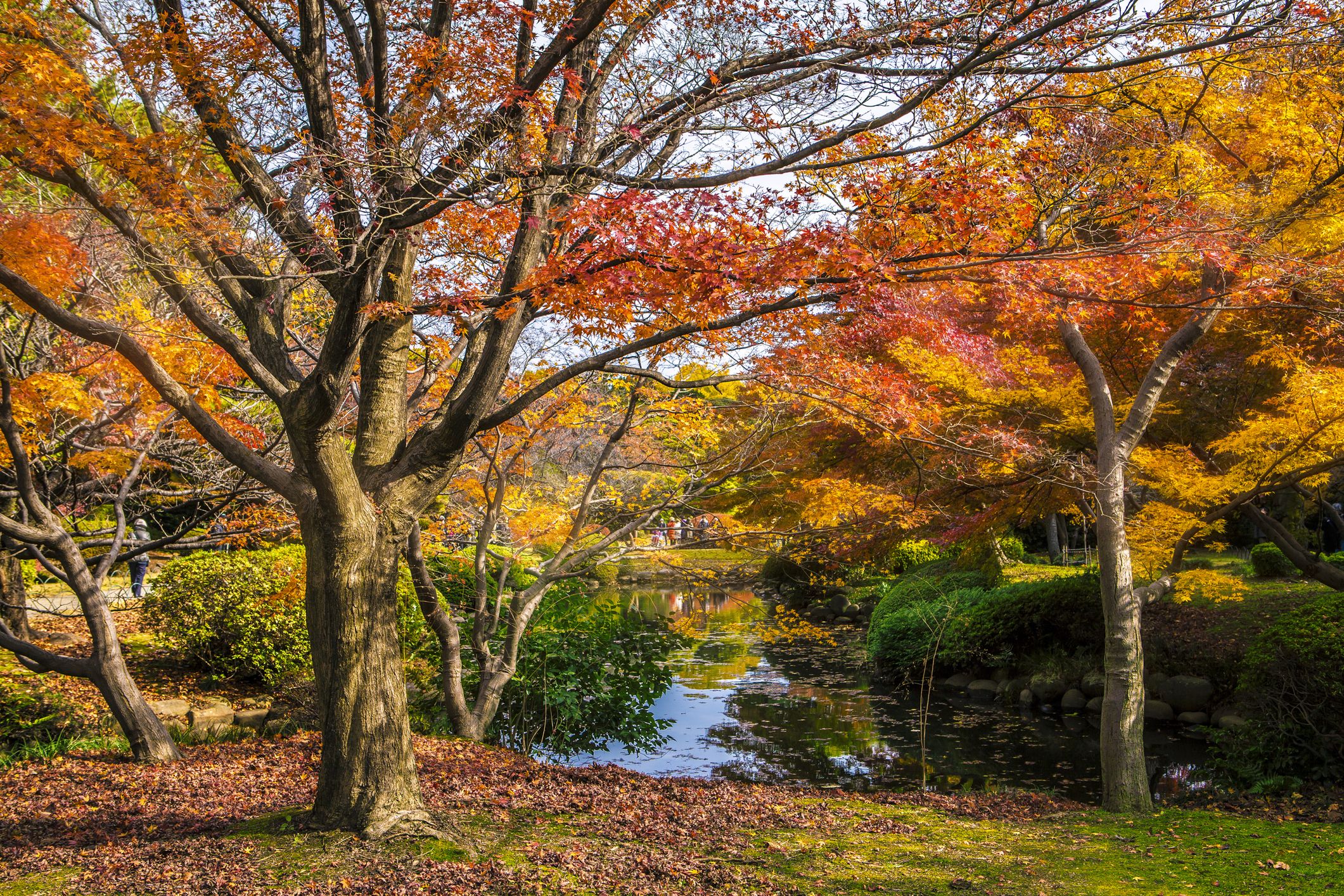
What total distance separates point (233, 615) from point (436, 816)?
5.07 meters

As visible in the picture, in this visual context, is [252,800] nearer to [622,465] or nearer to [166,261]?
[166,261]

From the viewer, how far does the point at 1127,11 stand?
4395mm

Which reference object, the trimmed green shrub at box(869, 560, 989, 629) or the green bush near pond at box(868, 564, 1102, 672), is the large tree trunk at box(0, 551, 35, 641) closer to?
the green bush near pond at box(868, 564, 1102, 672)

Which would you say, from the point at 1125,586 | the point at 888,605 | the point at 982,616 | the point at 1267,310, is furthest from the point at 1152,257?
the point at 888,605

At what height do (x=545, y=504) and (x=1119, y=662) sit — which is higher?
(x=545, y=504)

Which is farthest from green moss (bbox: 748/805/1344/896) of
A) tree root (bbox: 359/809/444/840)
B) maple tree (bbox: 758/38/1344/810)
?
tree root (bbox: 359/809/444/840)

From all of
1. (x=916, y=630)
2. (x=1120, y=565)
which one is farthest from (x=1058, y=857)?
(x=916, y=630)

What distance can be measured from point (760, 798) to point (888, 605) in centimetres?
935

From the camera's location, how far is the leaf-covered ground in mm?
4008

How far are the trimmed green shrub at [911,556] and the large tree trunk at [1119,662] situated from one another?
1161cm

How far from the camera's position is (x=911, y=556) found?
19.1m

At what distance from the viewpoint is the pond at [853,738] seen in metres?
8.62

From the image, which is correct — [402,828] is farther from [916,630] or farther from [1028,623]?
[1028,623]

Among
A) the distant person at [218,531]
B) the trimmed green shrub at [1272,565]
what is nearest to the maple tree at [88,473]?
the distant person at [218,531]
